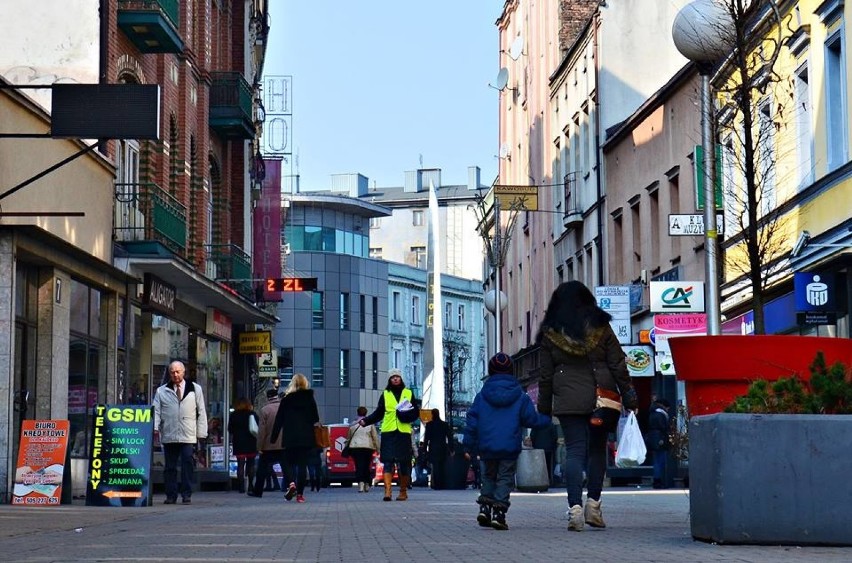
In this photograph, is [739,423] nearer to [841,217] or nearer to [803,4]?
[841,217]

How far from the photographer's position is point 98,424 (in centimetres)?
2098

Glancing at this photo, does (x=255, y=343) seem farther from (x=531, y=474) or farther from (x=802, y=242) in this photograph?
(x=802, y=242)

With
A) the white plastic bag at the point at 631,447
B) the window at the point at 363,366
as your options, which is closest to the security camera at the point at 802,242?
the white plastic bag at the point at 631,447

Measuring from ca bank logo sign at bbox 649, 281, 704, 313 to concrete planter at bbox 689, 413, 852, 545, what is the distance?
15.2 m

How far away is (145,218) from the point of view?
2903 centimetres

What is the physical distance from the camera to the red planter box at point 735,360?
11688mm

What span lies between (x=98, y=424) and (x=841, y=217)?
32.6 ft

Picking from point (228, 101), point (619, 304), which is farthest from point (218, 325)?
point (619, 304)

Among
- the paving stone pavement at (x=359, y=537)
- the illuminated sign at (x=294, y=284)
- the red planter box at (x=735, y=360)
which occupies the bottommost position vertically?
the paving stone pavement at (x=359, y=537)

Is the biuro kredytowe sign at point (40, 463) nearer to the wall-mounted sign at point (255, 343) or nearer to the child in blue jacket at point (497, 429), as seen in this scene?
the child in blue jacket at point (497, 429)

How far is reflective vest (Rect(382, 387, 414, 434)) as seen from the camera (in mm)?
22531

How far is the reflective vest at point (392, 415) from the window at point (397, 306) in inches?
3229

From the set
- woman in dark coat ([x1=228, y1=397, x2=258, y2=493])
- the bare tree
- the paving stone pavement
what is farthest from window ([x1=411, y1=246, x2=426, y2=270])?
the paving stone pavement

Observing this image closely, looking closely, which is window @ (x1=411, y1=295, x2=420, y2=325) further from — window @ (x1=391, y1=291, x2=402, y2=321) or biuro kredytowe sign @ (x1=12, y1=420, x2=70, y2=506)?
biuro kredytowe sign @ (x1=12, y1=420, x2=70, y2=506)
